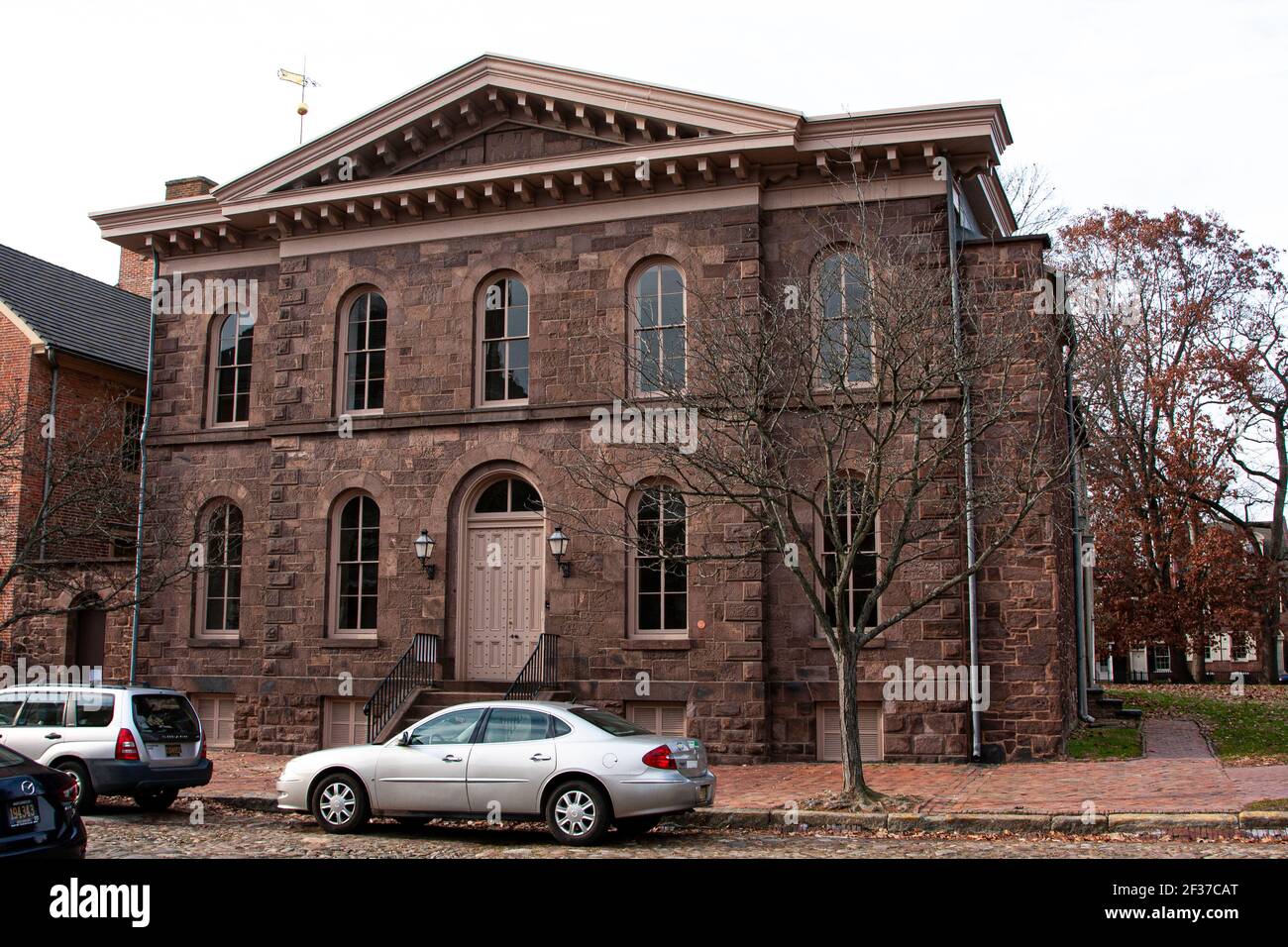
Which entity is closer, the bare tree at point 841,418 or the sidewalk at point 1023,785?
the sidewalk at point 1023,785

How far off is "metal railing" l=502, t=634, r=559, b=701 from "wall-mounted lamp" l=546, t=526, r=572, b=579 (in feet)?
3.40

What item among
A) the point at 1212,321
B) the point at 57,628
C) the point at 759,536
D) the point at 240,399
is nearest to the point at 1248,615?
the point at 1212,321

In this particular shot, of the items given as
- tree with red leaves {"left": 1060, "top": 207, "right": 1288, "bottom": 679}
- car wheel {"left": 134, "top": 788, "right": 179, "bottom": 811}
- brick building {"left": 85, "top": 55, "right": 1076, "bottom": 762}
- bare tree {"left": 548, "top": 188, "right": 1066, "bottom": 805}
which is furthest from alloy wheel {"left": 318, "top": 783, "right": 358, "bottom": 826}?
tree with red leaves {"left": 1060, "top": 207, "right": 1288, "bottom": 679}

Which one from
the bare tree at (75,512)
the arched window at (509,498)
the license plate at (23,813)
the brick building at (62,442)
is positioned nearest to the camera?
the license plate at (23,813)

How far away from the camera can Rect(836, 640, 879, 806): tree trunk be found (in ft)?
45.2

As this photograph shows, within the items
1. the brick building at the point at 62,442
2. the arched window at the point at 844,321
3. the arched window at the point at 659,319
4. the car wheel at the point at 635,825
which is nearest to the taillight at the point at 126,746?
the car wheel at the point at 635,825

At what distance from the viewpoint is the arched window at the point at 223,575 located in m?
22.2

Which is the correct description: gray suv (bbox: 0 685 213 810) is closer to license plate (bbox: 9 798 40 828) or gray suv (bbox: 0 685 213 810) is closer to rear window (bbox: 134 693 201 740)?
rear window (bbox: 134 693 201 740)

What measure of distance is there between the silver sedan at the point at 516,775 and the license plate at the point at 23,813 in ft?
13.5

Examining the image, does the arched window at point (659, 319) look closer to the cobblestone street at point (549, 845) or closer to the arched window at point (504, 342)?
the arched window at point (504, 342)

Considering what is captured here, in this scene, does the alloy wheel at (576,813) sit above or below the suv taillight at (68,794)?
below

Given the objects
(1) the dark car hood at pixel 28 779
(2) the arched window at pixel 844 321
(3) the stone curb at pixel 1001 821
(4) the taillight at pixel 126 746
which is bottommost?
(3) the stone curb at pixel 1001 821
